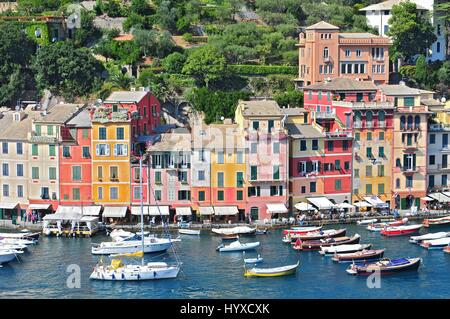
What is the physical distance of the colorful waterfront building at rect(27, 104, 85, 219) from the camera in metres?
40.1

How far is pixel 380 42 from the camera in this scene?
57812 millimetres

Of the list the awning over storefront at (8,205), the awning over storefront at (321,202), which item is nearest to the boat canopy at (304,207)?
the awning over storefront at (321,202)

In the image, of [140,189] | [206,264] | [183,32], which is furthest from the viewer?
[183,32]

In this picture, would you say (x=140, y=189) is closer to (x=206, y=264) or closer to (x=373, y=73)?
(x=206, y=264)

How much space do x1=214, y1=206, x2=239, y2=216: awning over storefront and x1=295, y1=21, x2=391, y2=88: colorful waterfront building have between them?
19206 millimetres

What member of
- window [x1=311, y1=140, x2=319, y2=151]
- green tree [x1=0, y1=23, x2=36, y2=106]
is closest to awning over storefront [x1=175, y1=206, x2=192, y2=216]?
window [x1=311, y1=140, x2=319, y2=151]

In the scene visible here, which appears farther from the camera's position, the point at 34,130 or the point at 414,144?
the point at 414,144

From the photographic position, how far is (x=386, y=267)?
98.9 ft

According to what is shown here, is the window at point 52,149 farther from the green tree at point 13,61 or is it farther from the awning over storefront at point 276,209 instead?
the green tree at point 13,61

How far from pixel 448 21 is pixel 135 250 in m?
40.1

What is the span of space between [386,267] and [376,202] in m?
12.0

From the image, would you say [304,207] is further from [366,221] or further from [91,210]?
[91,210]
